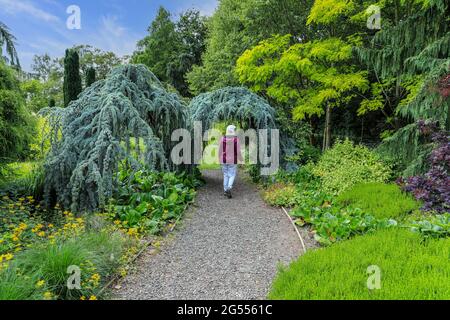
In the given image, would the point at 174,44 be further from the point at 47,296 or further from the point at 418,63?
the point at 47,296

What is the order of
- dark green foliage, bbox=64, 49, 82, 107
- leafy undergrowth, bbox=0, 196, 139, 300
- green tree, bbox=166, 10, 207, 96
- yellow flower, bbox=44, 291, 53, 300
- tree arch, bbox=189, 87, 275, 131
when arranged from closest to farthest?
yellow flower, bbox=44, 291, 53, 300, leafy undergrowth, bbox=0, 196, 139, 300, tree arch, bbox=189, 87, 275, 131, dark green foliage, bbox=64, 49, 82, 107, green tree, bbox=166, 10, 207, 96

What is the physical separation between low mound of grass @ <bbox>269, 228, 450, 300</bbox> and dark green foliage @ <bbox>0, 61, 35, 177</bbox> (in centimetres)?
497

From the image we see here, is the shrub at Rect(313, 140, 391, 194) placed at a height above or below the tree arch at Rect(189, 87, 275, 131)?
below

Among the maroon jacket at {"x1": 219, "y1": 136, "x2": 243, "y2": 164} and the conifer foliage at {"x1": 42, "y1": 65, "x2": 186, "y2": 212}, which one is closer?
the conifer foliage at {"x1": 42, "y1": 65, "x2": 186, "y2": 212}

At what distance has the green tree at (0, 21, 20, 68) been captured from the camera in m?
5.68

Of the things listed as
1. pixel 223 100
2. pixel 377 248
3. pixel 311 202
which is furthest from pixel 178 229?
pixel 223 100

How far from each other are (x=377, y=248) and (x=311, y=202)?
2.79 meters

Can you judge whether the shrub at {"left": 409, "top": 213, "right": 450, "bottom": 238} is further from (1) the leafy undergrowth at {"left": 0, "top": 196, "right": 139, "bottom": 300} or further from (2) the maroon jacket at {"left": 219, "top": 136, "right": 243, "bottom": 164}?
(2) the maroon jacket at {"left": 219, "top": 136, "right": 243, "bottom": 164}

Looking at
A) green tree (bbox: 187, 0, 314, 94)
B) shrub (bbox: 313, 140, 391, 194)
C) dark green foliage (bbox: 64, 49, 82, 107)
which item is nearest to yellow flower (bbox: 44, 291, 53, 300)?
shrub (bbox: 313, 140, 391, 194)

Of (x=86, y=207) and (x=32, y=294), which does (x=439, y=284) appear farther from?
(x=86, y=207)

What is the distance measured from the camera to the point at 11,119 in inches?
223

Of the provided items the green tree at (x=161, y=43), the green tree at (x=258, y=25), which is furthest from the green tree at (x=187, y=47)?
the green tree at (x=258, y=25)

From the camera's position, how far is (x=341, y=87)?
8.71 metres

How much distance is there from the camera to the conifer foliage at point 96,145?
5.23 m
